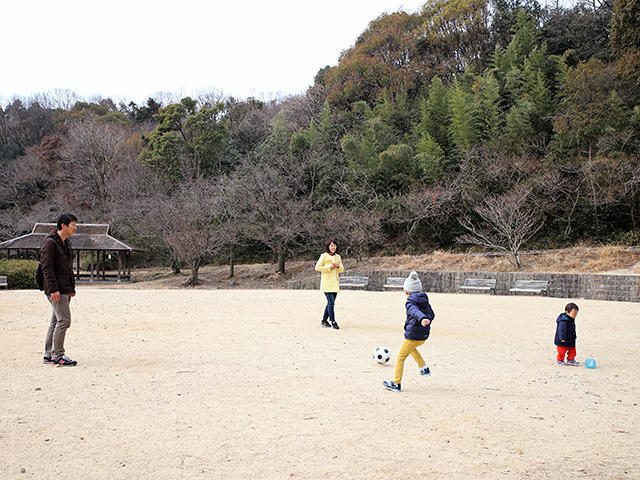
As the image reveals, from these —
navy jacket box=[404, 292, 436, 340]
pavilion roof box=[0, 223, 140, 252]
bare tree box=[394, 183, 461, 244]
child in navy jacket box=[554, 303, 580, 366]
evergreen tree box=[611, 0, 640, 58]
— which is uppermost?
evergreen tree box=[611, 0, 640, 58]

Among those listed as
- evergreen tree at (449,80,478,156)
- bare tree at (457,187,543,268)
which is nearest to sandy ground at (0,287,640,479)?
bare tree at (457,187,543,268)

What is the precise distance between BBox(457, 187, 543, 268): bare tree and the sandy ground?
11.6 metres

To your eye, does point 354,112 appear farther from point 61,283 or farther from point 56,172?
point 61,283

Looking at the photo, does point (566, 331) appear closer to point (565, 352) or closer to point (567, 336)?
point (567, 336)

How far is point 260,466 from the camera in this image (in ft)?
9.55

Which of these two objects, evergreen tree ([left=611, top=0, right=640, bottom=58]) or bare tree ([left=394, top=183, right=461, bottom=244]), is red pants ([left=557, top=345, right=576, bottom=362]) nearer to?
evergreen tree ([left=611, top=0, right=640, bottom=58])

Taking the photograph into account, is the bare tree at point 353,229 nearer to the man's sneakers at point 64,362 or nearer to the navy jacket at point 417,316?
the man's sneakers at point 64,362

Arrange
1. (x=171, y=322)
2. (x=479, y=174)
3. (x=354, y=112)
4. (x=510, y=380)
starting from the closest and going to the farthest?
(x=510, y=380), (x=171, y=322), (x=479, y=174), (x=354, y=112)

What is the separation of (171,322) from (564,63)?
2491 cm

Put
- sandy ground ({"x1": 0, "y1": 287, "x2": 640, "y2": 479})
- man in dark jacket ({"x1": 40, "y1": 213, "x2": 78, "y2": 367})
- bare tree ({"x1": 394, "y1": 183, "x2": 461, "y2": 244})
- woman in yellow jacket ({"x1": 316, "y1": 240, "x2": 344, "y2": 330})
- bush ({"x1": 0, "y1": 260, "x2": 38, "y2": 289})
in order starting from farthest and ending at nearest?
bare tree ({"x1": 394, "y1": 183, "x2": 461, "y2": 244})
bush ({"x1": 0, "y1": 260, "x2": 38, "y2": 289})
woman in yellow jacket ({"x1": 316, "y1": 240, "x2": 344, "y2": 330})
man in dark jacket ({"x1": 40, "y1": 213, "x2": 78, "y2": 367})
sandy ground ({"x1": 0, "y1": 287, "x2": 640, "y2": 479})

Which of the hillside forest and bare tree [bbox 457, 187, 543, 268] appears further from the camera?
the hillside forest

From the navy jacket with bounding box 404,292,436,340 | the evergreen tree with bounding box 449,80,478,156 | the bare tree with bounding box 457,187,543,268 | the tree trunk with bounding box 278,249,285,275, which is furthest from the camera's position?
the evergreen tree with bounding box 449,80,478,156

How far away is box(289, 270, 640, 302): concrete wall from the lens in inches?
554

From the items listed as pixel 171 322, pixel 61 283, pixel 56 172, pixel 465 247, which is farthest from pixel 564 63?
pixel 56 172
